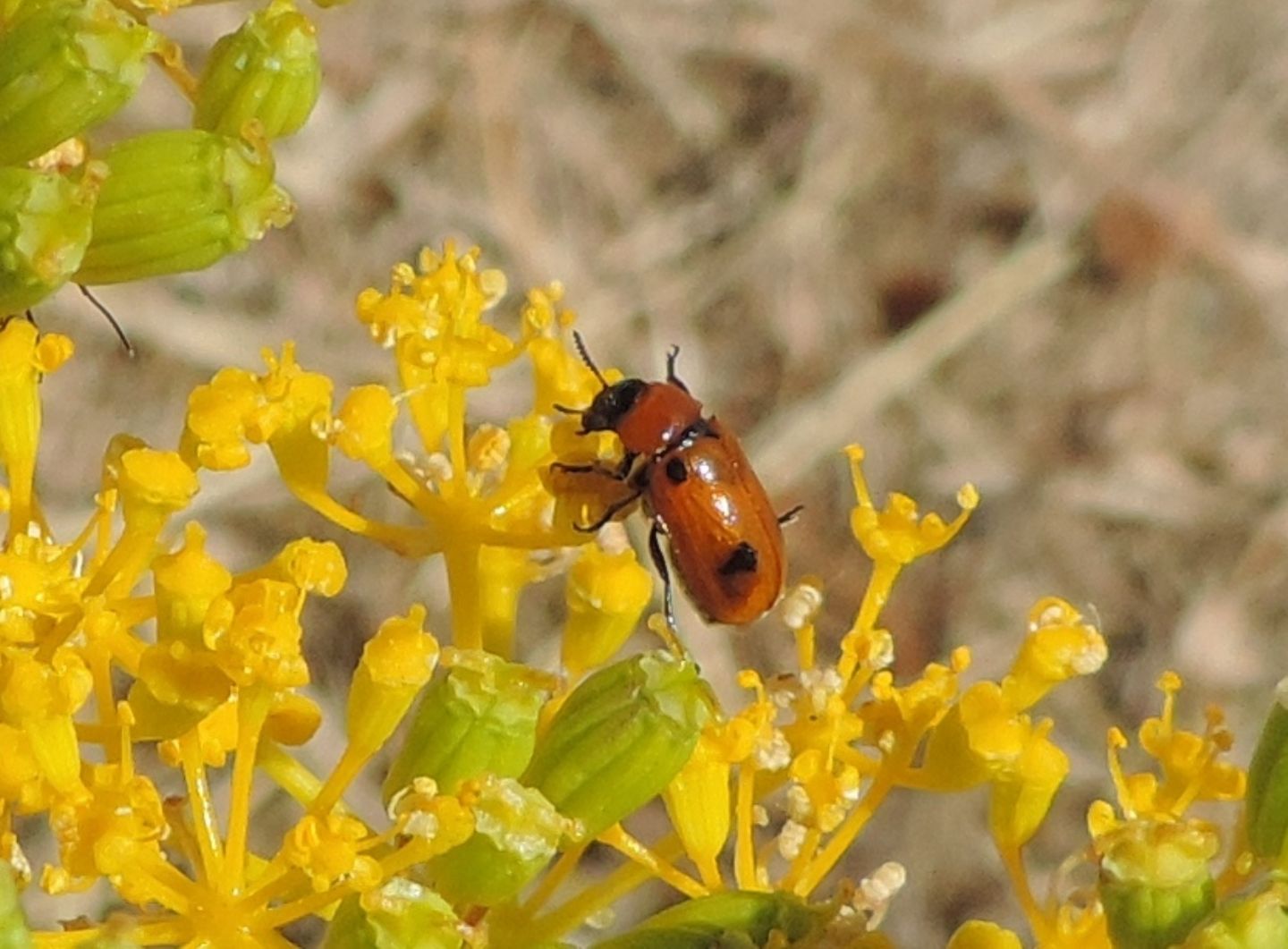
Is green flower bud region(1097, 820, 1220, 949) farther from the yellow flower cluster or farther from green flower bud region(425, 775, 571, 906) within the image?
green flower bud region(425, 775, 571, 906)

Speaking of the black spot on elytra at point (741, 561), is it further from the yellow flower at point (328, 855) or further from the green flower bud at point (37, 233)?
the green flower bud at point (37, 233)

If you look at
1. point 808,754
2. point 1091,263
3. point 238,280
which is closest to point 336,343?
point 238,280

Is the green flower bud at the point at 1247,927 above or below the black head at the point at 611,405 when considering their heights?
above

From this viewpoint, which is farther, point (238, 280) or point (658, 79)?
point (658, 79)

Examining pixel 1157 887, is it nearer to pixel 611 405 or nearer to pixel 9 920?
pixel 9 920

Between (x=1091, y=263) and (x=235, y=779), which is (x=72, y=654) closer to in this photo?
(x=235, y=779)

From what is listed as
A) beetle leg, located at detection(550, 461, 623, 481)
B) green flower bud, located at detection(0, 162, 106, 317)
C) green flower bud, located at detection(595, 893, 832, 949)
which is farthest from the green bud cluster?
green flower bud, located at detection(595, 893, 832, 949)

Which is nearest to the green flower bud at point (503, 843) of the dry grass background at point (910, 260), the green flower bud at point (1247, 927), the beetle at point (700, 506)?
the green flower bud at point (1247, 927)
